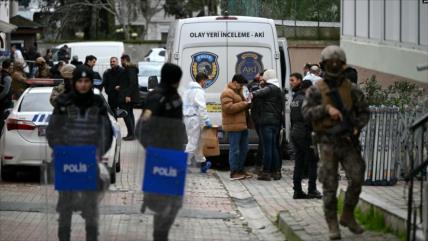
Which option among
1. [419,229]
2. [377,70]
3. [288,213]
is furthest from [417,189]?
[377,70]

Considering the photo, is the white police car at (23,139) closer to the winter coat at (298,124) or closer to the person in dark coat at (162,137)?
the winter coat at (298,124)

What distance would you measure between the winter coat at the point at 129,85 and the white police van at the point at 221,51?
432cm

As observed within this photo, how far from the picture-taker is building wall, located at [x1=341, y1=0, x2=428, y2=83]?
13.3 m

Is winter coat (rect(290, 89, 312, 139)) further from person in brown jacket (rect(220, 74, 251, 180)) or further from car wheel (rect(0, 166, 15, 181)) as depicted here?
car wheel (rect(0, 166, 15, 181))

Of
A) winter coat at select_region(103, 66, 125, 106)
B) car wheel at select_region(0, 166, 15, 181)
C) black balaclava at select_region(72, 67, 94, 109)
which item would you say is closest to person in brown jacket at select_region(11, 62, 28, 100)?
winter coat at select_region(103, 66, 125, 106)

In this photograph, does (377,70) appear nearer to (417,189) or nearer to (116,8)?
(417,189)

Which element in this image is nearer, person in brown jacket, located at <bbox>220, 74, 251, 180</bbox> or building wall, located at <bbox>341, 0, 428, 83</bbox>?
building wall, located at <bbox>341, 0, 428, 83</bbox>

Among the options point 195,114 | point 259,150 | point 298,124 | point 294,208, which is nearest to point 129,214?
point 294,208

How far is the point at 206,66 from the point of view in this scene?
18.0m

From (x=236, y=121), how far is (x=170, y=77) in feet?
23.9

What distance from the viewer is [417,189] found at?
32.8ft

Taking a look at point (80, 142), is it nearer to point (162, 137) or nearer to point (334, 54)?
point (162, 137)

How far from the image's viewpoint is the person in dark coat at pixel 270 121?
15984 millimetres

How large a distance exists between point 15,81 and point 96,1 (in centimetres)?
3926
